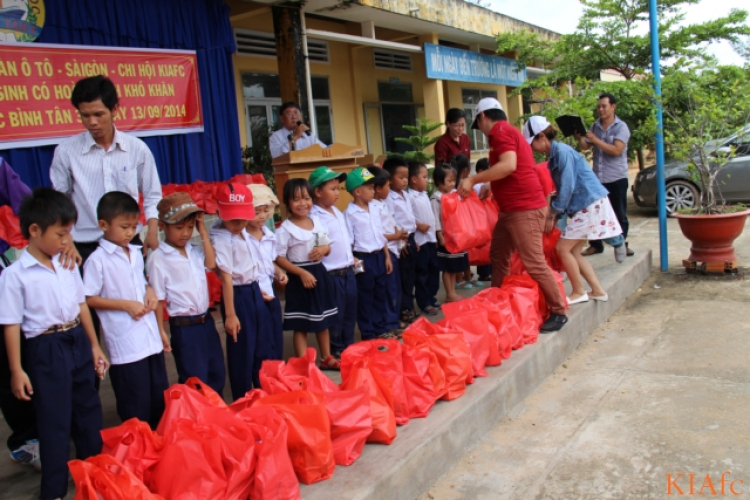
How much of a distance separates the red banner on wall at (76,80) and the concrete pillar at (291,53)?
3.79 ft

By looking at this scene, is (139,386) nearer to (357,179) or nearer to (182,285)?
(182,285)

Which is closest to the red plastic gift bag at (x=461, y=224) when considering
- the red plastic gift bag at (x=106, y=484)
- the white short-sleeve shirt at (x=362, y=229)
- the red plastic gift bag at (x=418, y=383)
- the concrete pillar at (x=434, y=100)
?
the white short-sleeve shirt at (x=362, y=229)

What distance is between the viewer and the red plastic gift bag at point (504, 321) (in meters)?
3.88

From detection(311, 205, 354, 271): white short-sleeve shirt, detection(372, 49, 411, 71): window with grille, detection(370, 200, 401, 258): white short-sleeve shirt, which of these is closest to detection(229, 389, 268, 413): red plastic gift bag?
detection(311, 205, 354, 271): white short-sleeve shirt

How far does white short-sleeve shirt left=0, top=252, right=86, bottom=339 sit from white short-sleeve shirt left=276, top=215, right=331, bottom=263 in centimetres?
142

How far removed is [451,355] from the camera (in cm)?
337

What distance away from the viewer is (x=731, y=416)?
3432 mm

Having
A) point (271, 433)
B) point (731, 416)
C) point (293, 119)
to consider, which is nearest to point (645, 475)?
point (731, 416)

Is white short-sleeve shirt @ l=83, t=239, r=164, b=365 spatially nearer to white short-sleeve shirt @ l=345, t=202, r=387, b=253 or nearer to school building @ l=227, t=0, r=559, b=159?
white short-sleeve shirt @ l=345, t=202, r=387, b=253

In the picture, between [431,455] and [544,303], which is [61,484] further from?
[544,303]

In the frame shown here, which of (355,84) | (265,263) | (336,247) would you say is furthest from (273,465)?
(355,84)

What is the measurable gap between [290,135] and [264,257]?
279cm

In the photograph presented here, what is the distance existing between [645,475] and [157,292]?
2.40 m

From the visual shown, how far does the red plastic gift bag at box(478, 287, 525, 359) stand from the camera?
3881 millimetres
